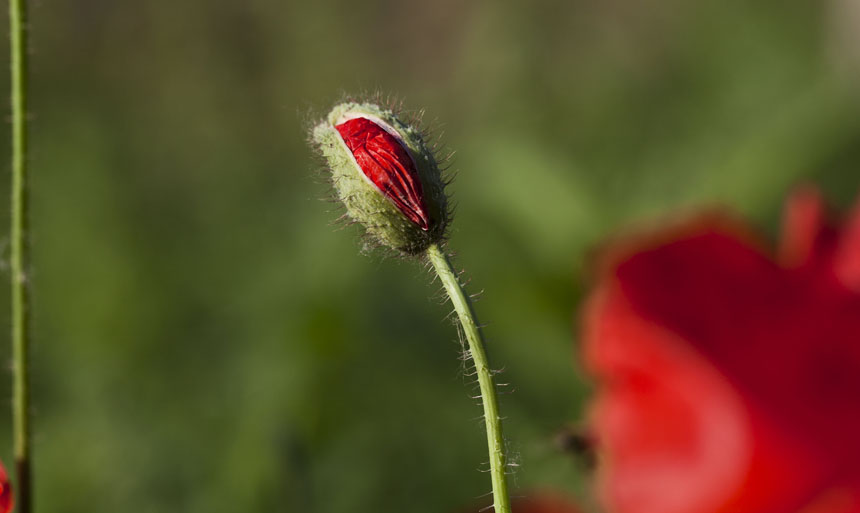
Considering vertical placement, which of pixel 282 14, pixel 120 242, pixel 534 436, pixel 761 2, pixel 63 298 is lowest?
pixel 534 436

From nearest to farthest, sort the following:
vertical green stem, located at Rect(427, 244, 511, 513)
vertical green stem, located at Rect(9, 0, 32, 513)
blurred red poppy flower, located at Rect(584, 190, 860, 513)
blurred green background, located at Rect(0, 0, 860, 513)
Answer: vertical green stem, located at Rect(427, 244, 511, 513) < vertical green stem, located at Rect(9, 0, 32, 513) < blurred red poppy flower, located at Rect(584, 190, 860, 513) < blurred green background, located at Rect(0, 0, 860, 513)

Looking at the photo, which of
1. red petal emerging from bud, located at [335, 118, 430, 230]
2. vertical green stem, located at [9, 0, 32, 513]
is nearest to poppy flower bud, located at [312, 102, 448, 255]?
red petal emerging from bud, located at [335, 118, 430, 230]

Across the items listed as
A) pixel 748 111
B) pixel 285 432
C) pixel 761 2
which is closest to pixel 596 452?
pixel 285 432

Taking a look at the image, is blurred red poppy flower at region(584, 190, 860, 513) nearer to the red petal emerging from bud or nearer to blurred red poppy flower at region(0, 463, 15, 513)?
the red petal emerging from bud

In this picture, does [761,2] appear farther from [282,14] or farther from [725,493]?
[725,493]

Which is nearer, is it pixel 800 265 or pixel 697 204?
pixel 800 265

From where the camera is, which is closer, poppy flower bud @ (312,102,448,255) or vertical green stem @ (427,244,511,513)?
vertical green stem @ (427,244,511,513)
